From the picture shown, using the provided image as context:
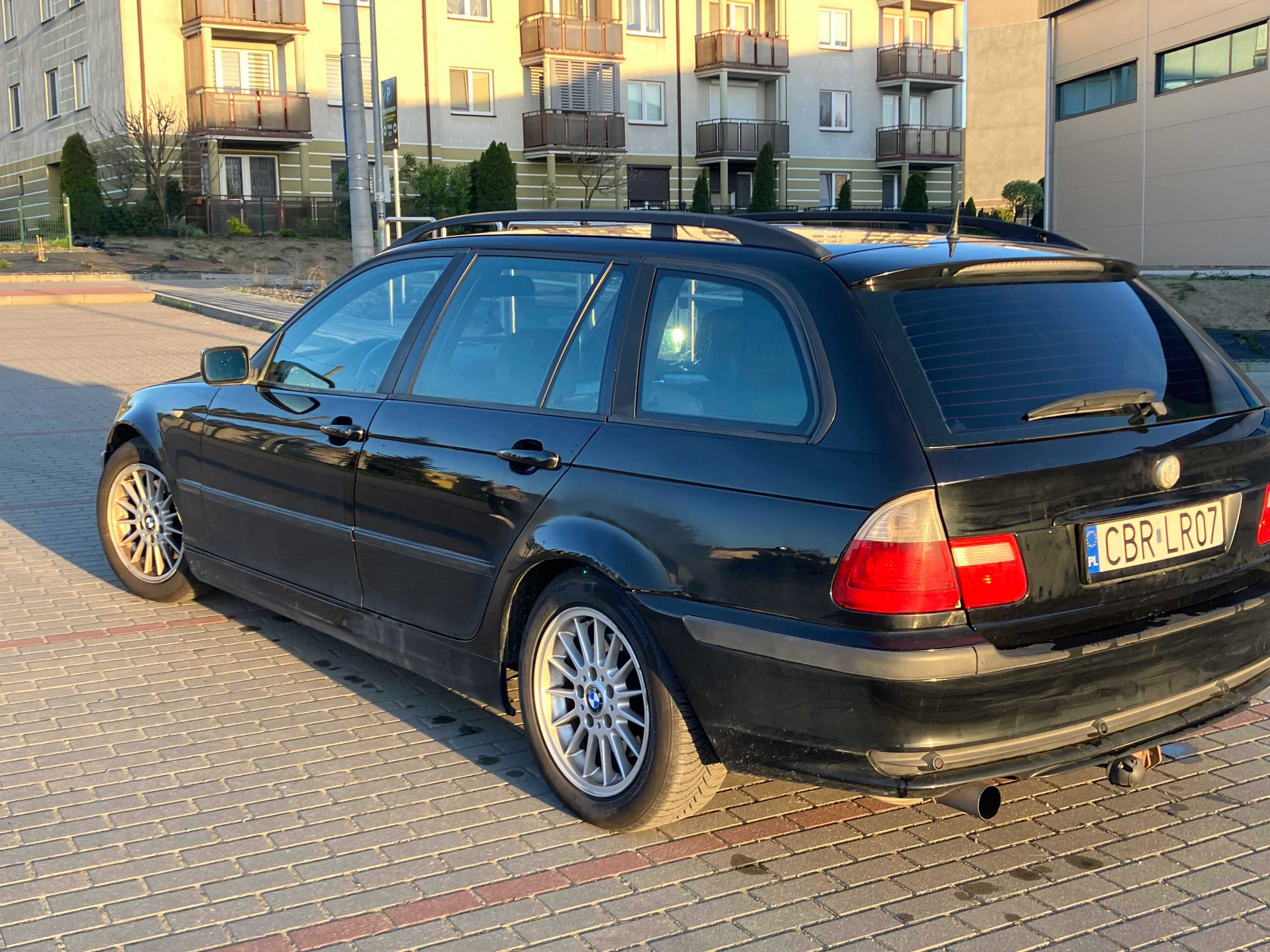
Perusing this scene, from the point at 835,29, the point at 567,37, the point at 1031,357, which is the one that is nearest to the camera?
the point at 1031,357

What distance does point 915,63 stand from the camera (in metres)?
51.5

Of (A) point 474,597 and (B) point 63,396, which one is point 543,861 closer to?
(A) point 474,597

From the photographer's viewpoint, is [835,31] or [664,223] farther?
[835,31]

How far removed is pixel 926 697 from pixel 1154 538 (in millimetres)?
Answer: 820

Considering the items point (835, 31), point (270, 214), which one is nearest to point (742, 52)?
point (835, 31)

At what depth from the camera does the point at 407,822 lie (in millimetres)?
3906

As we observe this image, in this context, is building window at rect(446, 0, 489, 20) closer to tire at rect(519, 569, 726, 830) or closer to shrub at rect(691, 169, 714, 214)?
shrub at rect(691, 169, 714, 214)

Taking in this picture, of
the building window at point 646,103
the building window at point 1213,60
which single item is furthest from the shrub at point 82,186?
the building window at point 1213,60

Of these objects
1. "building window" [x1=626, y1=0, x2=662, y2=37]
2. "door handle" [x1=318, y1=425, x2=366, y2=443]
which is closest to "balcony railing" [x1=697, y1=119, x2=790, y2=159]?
"building window" [x1=626, y1=0, x2=662, y2=37]

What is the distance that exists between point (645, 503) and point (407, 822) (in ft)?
3.96

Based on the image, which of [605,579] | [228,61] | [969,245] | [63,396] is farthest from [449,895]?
[228,61]

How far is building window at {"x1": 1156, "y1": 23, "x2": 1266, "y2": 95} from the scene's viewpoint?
31141 mm

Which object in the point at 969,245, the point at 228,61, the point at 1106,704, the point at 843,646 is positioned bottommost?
the point at 1106,704

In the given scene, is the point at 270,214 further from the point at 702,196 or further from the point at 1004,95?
the point at 1004,95
